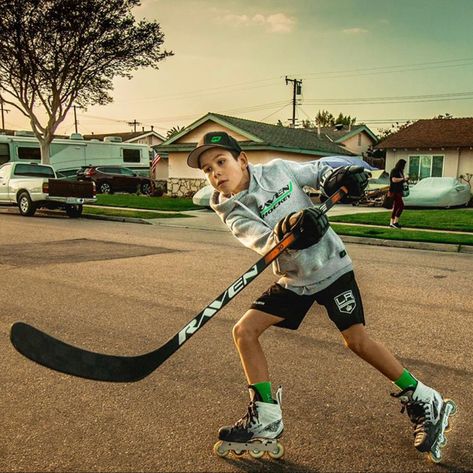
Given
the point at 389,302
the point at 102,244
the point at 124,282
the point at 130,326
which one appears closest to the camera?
the point at 130,326

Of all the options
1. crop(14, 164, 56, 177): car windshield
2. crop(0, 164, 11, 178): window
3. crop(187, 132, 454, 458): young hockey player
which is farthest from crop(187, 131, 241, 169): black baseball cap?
crop(0, 164, 11, 178): window

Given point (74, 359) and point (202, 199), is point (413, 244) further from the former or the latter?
point (202, 199)

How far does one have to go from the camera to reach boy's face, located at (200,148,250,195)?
2.71 metres

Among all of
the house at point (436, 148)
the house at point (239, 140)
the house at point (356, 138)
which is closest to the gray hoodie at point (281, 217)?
the house at point (239, 140)

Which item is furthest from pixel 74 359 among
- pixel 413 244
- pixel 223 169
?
pixel 413 244

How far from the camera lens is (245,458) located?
2582 millimetres

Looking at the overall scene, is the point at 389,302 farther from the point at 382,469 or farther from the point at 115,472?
the point at 115,472

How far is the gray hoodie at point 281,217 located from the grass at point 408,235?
29.2ft

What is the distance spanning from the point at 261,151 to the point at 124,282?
20.4 meters

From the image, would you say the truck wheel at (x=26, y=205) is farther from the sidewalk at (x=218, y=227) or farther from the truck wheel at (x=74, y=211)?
the sidewalk at (x=218, y=227)

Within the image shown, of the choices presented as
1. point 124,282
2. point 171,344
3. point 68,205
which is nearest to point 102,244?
point 124,282

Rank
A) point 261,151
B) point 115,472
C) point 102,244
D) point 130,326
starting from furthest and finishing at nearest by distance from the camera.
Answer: point 261,151
point 102,244
point 130,326
point 115,472

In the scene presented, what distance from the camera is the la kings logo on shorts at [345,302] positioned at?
8.53ft

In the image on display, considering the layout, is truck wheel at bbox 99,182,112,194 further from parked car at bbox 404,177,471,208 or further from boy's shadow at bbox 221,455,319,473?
boy's shadow at bbox 221,455,319,473
